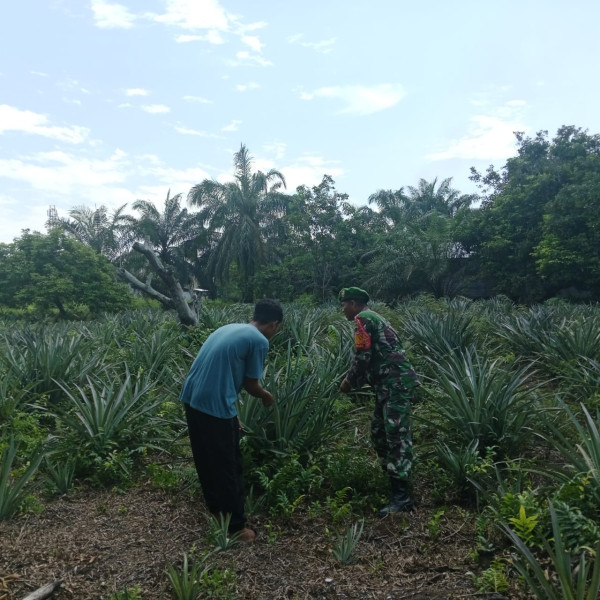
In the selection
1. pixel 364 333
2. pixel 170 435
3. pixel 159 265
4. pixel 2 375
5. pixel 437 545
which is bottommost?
pixel 437 545

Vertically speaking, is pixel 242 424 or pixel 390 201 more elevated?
pixel 390 201

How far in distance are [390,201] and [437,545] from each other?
32194 millimetres

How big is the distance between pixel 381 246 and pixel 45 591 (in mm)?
23264

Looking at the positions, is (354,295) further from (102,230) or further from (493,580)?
(102,230)

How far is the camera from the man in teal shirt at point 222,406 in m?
3.37

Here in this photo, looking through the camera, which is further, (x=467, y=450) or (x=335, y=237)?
(x=335, y=237)

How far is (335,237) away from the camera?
26.2m

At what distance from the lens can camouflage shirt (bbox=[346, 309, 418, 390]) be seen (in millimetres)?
3920

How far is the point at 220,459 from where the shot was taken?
3.41m

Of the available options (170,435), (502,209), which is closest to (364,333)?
(170,435)

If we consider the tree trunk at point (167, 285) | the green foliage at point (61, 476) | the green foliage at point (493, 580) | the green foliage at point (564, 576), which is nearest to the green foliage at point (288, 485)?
the green foliage at point (493, 580)

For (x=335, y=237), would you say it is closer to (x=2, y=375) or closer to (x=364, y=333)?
(x=2, y=375)

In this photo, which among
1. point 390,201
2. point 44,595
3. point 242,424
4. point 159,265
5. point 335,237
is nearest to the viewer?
point 44,595

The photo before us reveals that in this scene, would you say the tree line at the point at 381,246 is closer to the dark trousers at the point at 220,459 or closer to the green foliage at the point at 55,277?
the green foliage at the point at 55,277
